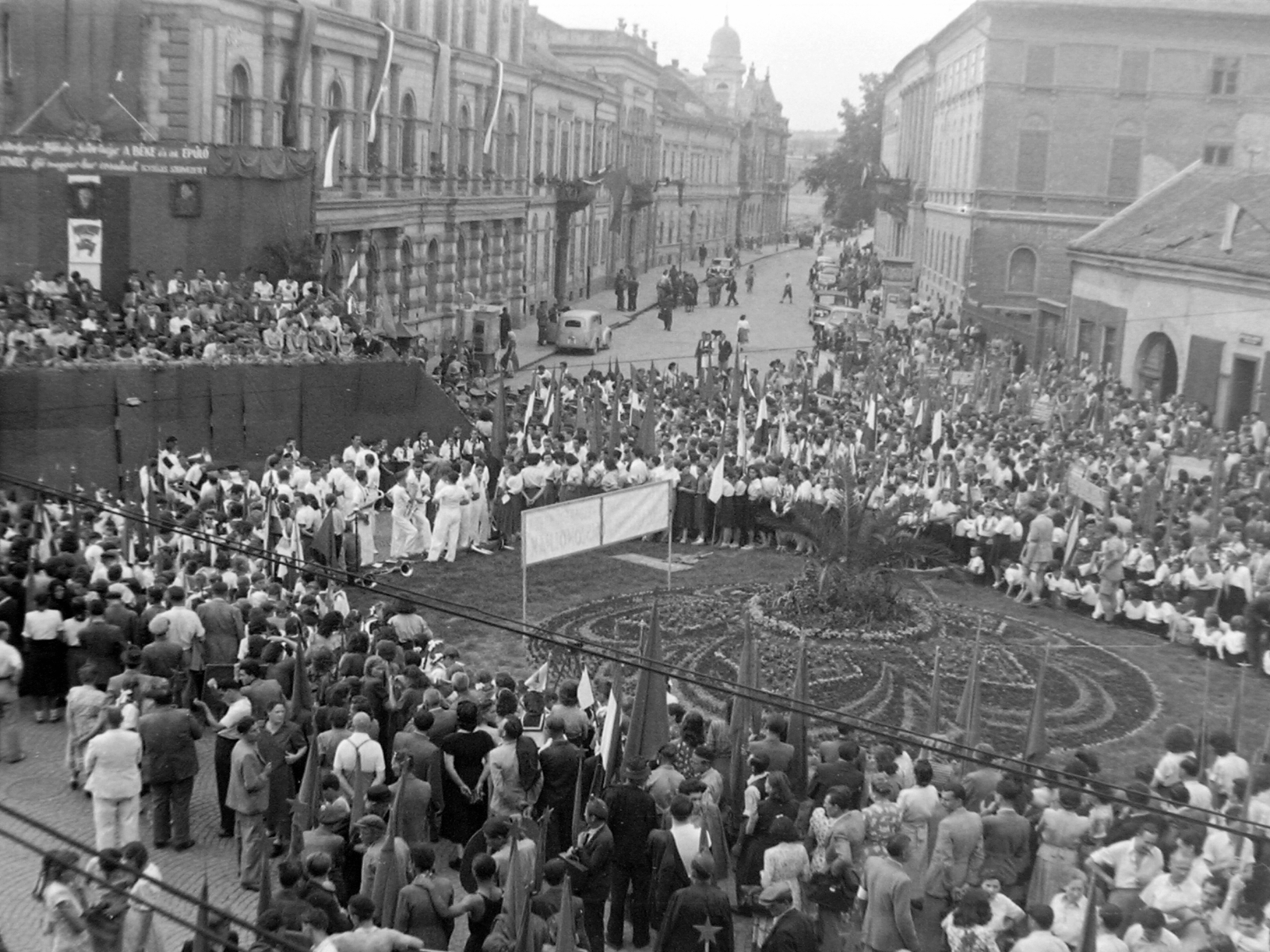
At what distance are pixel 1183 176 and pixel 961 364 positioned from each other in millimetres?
10981

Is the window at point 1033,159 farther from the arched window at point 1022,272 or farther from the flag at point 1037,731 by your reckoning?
the flag at point 1037,731

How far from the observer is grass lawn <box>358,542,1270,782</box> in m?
A: 16.2

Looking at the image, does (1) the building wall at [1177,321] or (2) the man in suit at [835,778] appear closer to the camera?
(2) the man in suit at [835,778]

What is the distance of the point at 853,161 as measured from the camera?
333 ft

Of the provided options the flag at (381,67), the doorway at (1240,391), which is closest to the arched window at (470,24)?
the flag at (381,67)

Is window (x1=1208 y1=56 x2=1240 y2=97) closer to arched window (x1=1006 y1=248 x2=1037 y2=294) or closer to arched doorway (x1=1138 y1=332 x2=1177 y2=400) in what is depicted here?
arched window (x1=1006 y1=248 x2=1037 y2=294)

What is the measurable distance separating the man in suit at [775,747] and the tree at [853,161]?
85.3 m

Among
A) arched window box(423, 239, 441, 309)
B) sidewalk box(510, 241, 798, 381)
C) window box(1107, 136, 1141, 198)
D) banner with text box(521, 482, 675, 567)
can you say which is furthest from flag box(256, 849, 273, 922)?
window box(1107, 136, 1141, 198)

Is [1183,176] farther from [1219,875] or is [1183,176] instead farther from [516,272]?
[1219,875]

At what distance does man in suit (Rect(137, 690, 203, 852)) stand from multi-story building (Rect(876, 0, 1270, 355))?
39.8 meters

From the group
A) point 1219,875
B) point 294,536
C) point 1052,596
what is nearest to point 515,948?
point 1219,875

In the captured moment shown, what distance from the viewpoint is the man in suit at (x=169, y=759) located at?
11305 mm

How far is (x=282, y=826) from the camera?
454 inches

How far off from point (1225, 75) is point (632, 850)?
4701cm
